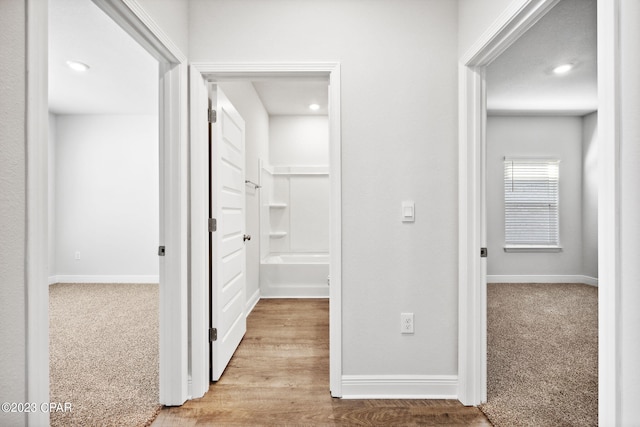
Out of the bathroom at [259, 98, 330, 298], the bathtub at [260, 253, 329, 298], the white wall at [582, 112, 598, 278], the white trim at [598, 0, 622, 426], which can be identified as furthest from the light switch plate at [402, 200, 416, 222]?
the white wall at [582, 112, 598, 278]

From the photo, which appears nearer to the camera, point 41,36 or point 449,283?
point 41,36

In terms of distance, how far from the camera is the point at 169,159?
196cm

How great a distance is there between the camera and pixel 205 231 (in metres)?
2.12

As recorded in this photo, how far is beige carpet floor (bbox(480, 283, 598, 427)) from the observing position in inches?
75.7

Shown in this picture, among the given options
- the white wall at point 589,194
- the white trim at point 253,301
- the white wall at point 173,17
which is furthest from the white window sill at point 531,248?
the white wall at point 173,17

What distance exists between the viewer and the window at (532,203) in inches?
215

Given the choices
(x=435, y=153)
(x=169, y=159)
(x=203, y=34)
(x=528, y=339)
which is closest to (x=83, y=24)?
(x=203, y=34)

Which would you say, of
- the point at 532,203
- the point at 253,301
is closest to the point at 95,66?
the point at 253,301

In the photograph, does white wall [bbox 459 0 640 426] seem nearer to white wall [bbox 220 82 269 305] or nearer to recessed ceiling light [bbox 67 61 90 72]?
white wall [bbox 220 82 269 305]

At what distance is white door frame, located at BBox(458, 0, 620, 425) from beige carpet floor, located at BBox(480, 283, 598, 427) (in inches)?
9.9

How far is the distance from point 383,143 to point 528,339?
228 cm

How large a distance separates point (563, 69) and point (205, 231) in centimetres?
406

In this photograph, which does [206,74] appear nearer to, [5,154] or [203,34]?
[203,34]

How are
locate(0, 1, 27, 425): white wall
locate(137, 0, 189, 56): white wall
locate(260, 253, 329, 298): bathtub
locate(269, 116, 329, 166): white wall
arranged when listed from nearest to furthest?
1. locate(0, 1, 27, 425): white wall
2. locate(137, 0, 189, 56): white wall
3. locate(260, 253, 329, 298): bathtub
4. locate(269, 116, 329, 166): white wall
